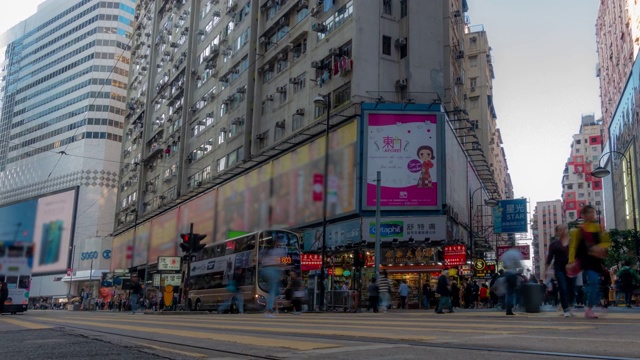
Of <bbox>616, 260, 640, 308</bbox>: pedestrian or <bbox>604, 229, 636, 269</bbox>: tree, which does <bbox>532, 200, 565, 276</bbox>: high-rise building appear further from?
<bbox>616, 260, 640, 308</bbox>: pedestrian

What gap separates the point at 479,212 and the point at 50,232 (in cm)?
3542

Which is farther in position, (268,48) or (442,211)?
(268,48)

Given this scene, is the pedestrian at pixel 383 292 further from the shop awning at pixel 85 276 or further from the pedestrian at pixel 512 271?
the shop awning at pixel 85 276

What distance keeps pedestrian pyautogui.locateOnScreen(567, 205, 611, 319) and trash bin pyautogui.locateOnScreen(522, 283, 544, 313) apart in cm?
269

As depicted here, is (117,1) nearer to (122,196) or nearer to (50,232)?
(122,196)

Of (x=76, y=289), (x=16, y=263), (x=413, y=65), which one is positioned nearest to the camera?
(x=16, y=263)

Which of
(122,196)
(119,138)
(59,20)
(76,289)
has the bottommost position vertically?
(76,289)

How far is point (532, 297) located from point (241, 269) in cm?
1635

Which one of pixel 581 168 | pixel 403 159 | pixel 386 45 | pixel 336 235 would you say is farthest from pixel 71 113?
pixel 581 168

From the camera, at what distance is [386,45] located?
117 feet

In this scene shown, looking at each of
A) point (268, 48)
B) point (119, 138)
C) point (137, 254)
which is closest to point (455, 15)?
point (268, 48)

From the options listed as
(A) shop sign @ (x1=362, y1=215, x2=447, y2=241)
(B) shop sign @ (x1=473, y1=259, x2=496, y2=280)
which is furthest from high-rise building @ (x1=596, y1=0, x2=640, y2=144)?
(A) shop sign @ (x1=362, y1=215, x2=447, y2=241)

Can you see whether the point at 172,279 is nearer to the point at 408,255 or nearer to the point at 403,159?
the point at 408,255

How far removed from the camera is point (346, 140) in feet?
113
